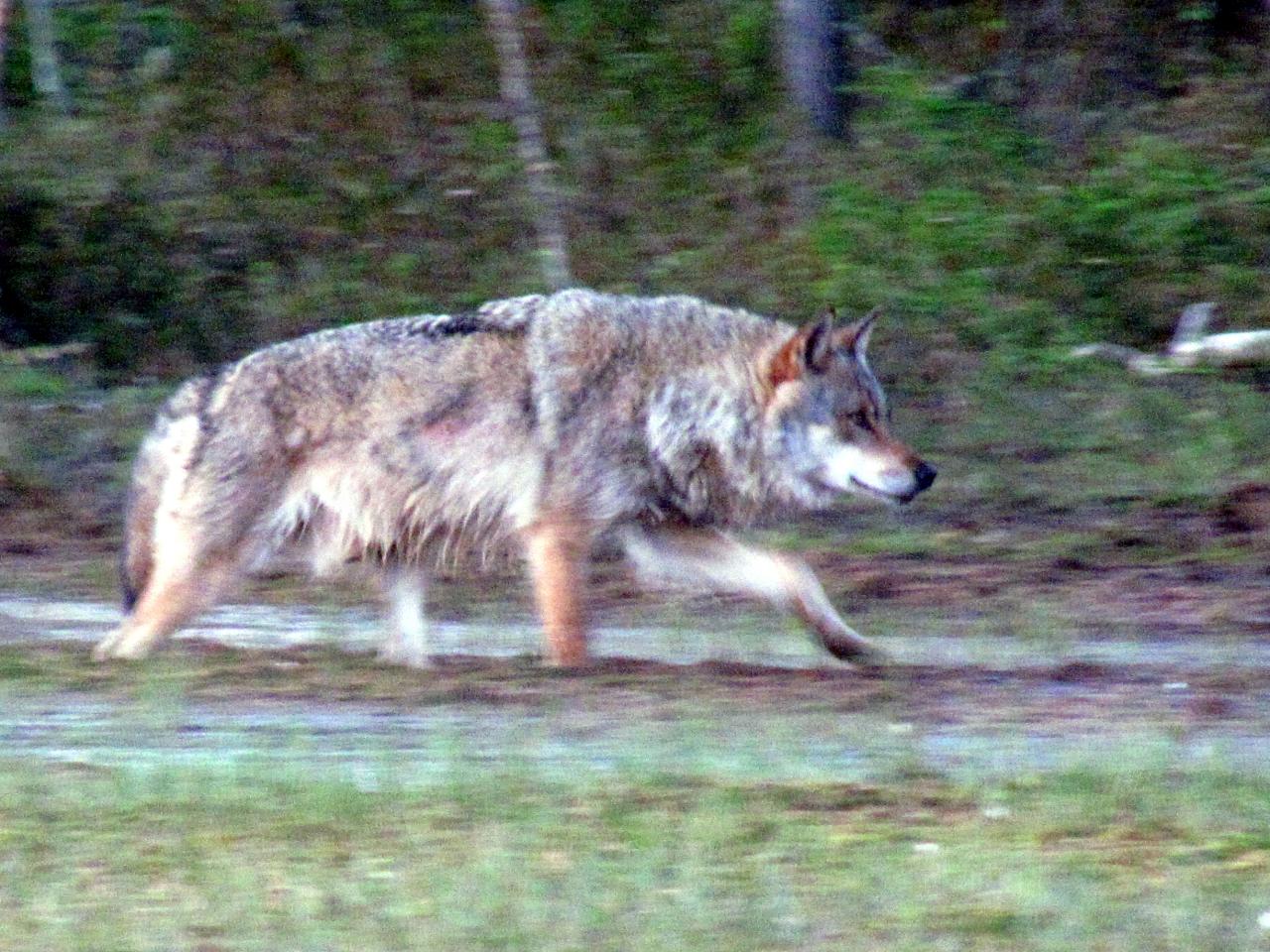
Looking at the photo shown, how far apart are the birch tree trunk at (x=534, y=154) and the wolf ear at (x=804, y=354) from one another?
6.19m

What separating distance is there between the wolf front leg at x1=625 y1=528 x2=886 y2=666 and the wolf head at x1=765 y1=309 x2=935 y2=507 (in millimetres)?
384

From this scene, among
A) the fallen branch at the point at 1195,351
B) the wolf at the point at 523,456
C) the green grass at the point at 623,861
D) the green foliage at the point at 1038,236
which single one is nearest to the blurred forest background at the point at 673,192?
the green foliage at the point at 1038,236

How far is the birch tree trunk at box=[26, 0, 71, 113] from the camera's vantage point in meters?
17.0

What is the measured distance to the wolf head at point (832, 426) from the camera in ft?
27.7

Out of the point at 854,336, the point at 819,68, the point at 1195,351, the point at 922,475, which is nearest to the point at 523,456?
the point at 854,336

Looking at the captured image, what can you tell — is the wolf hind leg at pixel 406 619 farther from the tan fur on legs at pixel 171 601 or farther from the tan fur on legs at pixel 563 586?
the tan fur on legs at pixel 171 601

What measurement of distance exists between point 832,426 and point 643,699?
1.57 meters

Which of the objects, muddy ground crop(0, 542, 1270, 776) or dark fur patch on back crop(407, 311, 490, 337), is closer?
muddy ground crop(0, 542, 1270, 776)

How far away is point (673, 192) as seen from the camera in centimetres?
1580

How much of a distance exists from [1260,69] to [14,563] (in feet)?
33.2

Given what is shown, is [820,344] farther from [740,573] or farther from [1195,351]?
[1195,351]

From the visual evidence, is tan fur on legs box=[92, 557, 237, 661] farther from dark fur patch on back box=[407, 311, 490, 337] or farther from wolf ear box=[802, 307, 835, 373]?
wolf ear box=[802, 307, 835, 373]

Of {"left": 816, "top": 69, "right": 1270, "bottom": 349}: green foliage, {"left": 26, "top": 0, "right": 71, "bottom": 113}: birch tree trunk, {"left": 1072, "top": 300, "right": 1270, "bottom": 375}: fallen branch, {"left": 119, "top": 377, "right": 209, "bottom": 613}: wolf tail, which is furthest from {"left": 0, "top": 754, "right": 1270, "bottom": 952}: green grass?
{"left": 26, "top": 0, "right": 71, "bottom": 113}: birch tree trunk

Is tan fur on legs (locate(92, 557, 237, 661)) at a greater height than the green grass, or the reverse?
the green grass
